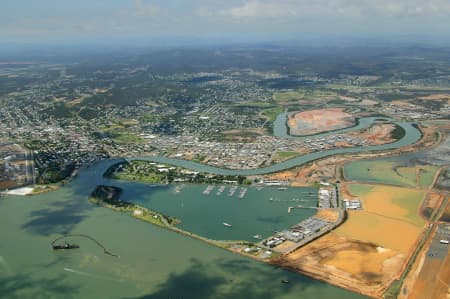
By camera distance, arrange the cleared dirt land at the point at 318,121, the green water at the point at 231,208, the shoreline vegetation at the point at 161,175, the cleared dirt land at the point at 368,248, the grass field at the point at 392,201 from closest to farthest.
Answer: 1. the cleared dirt land at the point at 368,248
2. the green water at the point at 231,208
3. the grass field at the point at 392,201
4. the shoreline vegetation at the point at 161,175
5. the cleared dirt land at the point at 318,121

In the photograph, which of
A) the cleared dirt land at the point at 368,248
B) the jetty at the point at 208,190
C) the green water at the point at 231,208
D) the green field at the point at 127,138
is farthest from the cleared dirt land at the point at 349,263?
the green field at the point at 127,138

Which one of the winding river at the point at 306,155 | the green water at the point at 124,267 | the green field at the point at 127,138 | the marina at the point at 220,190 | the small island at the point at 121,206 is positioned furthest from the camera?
the green field at the point at 127,138

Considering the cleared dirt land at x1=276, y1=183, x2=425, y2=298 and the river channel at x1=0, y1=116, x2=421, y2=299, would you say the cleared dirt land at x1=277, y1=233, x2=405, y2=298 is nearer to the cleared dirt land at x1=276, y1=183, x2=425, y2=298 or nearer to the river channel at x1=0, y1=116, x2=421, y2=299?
the cleared dirt land at x1=276, y1=183, x2=425, y2=298

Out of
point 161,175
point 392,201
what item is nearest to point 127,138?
point 161,175

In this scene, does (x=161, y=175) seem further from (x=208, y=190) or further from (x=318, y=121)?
Result: (x=318, y=121)

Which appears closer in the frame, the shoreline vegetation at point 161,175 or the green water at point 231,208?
the green water at point 231,208

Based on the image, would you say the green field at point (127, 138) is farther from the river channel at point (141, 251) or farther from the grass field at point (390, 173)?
the grass field at point (390, 173)
